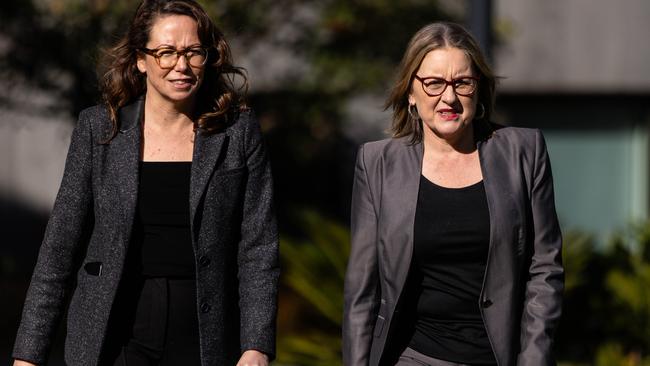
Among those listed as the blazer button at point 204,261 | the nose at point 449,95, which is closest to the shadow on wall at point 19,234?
the blazer button at point 204,261

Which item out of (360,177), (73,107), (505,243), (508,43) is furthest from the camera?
(508,43)

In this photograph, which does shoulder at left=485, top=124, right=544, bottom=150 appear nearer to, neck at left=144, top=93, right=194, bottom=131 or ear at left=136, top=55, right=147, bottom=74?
neck at left=144, top=93, right=194, bottom=131

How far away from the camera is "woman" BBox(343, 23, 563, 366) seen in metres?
3.68

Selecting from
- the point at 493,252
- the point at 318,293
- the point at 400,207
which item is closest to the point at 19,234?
the point at 318,293

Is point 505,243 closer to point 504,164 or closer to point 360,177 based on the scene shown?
point 504,164

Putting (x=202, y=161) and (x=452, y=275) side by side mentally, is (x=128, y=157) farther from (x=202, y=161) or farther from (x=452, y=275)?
(x=452, y=275)

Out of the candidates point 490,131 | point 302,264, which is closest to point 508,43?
point 302,264

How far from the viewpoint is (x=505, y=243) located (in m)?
3.66

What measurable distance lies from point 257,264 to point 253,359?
304mm

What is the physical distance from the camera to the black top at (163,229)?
3637 mm

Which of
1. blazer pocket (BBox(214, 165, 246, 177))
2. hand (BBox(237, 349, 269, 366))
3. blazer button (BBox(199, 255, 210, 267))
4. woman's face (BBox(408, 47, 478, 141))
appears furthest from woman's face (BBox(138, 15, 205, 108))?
hand (BBox(237, 349, 269, 366))

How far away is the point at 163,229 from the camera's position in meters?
3.67

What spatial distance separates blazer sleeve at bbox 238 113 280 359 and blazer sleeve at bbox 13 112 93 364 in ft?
1.71

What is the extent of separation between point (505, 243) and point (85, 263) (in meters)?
1.34
